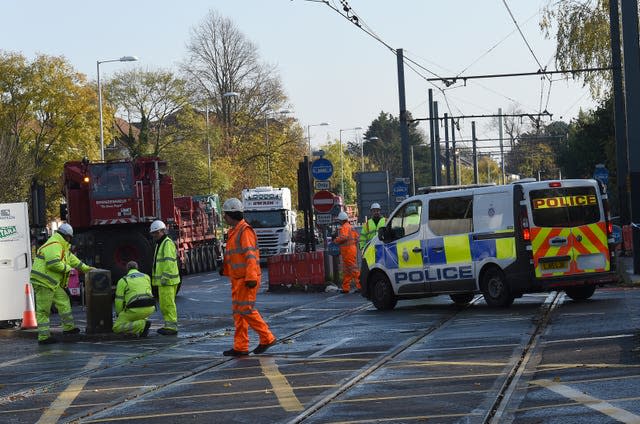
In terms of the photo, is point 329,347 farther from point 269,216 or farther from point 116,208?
point 269,216

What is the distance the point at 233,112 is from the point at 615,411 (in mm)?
74213

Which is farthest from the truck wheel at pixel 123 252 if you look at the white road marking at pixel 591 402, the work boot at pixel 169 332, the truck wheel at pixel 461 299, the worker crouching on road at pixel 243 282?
the white road marking at pixel 591 402

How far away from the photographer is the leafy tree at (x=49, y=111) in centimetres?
6938

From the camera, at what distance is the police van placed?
788 inches

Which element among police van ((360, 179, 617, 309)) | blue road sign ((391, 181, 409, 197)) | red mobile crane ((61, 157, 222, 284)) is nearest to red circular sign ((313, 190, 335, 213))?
red mobile crane ((61, 157, 222, 284))

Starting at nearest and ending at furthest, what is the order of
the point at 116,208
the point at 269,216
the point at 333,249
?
1. the point at 333,249
2. the point at 116,208
3. the point at 269,216

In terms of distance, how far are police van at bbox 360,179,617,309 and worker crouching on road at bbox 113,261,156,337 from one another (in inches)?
192

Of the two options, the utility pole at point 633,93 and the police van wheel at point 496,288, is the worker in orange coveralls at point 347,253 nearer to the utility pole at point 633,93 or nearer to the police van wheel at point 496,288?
the utility pole at point 633,93

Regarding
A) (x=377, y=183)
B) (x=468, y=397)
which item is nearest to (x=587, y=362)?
(x=468, y=397)

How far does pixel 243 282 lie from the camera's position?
15.1 meters

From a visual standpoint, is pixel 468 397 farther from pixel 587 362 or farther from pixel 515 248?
pixel 515 248

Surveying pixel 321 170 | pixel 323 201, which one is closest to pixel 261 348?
pixel 323 201

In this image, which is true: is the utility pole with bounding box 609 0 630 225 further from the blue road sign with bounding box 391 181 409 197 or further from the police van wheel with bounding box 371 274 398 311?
the blue road sign with bounding box 391 181 409 197

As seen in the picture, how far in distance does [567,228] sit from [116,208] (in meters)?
15.7
